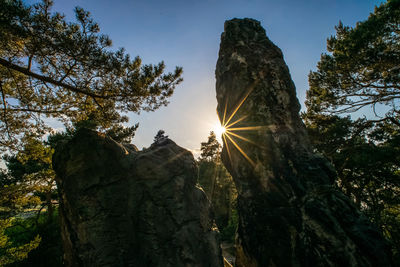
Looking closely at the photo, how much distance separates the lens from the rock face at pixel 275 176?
10.2ft

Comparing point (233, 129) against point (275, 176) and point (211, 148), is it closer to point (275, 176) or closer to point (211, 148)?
point (275, 176)

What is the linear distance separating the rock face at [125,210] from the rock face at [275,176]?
4.01 ft

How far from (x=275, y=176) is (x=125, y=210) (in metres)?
3.52

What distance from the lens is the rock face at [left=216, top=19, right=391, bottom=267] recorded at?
10.2 ft

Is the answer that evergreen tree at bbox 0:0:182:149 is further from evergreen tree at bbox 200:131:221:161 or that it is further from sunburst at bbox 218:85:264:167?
evergreen tree at bbox 200:131:221:161

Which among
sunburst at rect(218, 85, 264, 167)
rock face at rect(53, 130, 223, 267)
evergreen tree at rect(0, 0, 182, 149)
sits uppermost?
evergreen tree at rect(0, 0, 182, 149)

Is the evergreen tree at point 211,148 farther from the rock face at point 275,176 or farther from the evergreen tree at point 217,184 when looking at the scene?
the rock face at point 275,176

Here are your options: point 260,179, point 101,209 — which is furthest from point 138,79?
point 260,179

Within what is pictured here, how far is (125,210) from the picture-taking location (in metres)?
3.71

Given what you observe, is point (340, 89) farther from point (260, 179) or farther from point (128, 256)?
point (128, 256)

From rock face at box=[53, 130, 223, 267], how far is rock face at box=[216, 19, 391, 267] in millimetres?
1223

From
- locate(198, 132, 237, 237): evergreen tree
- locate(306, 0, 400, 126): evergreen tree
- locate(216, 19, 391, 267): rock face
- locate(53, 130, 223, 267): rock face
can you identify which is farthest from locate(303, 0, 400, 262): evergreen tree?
locate(198, 132, 237, 237): evergreen tree

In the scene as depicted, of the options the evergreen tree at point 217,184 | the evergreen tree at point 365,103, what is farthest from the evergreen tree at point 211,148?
the evergreen tree at point 365,103

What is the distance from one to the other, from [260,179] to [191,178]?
1.76m
